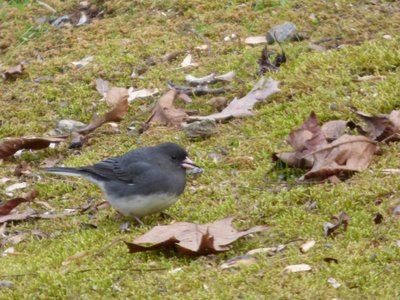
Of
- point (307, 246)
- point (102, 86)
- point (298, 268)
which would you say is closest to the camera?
point (298, 268)

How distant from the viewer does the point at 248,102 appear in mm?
6070

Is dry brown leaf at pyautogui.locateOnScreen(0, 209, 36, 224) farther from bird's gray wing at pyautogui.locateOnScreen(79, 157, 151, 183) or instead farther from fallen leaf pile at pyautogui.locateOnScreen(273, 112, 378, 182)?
fallen leaf pile at pyautogui.locateOnScreen(273, 112, 378, 182)

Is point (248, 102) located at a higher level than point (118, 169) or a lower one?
lower

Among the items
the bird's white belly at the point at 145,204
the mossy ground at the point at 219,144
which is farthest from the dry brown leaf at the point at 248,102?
the bird's white belly at the point at 145,204

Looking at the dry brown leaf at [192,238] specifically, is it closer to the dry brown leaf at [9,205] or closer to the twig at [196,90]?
the dry brown leaf at [9,205]

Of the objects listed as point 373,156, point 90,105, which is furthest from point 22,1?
point 373,156

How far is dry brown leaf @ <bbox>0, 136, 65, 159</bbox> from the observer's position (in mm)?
6168

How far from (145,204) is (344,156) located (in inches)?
44.3

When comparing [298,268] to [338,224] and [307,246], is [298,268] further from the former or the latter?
[338,224]

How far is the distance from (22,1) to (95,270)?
16.1ft

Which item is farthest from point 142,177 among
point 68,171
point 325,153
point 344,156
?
point 344,156

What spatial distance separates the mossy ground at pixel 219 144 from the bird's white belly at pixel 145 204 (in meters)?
0.12

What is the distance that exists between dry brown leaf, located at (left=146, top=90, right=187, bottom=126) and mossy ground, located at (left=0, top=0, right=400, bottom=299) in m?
0.10

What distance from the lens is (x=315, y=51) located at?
6570 millimetres
